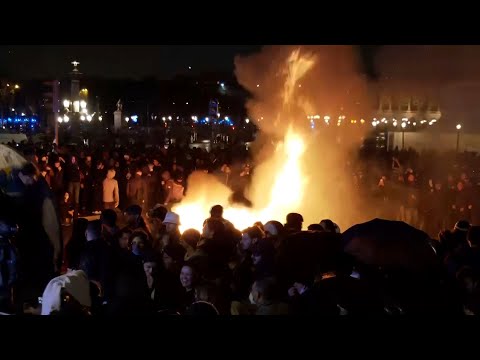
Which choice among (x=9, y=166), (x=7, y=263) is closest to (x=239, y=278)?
(x=7, y=263)

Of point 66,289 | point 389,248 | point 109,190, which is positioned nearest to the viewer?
point 66,289

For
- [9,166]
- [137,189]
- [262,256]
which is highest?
[9,166]

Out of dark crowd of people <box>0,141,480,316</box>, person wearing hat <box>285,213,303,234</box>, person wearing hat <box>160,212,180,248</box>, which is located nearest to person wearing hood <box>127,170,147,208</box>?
dark crowd of people <box>0,141,480,316</box>

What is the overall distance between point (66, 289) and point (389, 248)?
2648 mm

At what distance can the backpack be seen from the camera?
5758 mm

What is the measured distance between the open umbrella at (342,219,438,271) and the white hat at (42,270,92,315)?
216 cm

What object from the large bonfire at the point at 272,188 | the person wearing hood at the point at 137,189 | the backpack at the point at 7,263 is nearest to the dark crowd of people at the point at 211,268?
the backpack at the point at 7,263

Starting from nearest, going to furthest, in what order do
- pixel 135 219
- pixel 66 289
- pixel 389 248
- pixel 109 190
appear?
pixel 66 289
pixel 389 248
pixel 135 219
pixel 109 190

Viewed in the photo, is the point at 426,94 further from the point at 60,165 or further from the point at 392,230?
the point at 392,230

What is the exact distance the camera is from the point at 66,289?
15.1 ft

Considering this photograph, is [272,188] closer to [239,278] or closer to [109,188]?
[109,188]

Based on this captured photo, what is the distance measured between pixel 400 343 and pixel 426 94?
32.0 meters

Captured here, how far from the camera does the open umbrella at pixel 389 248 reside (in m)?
5.68

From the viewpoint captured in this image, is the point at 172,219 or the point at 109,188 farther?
the point at 109,188
